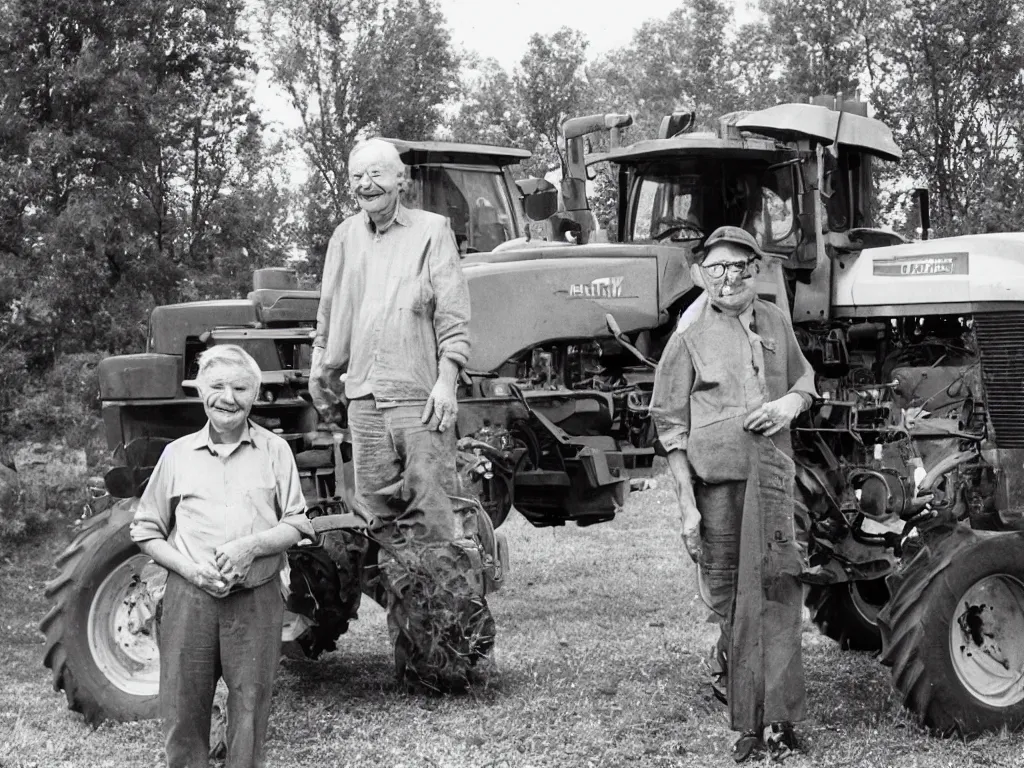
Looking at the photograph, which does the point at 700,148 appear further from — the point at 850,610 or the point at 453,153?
the point at 453,153

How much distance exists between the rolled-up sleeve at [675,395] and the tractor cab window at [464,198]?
611 cm

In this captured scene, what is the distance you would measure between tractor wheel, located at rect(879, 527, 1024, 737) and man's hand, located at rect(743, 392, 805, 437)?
107cm

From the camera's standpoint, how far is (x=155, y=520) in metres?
4.14

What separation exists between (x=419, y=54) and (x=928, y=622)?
23.4m

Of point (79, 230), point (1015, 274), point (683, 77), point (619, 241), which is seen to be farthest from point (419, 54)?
point (1015, 274)

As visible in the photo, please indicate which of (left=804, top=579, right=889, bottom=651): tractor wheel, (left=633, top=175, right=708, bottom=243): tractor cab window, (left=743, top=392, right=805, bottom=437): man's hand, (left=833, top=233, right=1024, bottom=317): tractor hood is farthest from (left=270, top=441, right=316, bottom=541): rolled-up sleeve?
(left=633, top=175, right=708, bottom=243): tractor cab window

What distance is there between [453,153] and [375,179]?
18.7ft

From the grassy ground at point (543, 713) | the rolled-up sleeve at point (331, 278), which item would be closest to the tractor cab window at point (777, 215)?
the grassy ground at point (543, 713)

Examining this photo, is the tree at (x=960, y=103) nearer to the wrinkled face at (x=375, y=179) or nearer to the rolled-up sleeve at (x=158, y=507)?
the wrinkled face at (x=375, y=179)

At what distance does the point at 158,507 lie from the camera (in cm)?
A: 416

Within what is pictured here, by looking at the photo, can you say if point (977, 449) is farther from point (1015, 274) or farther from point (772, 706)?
point (772, 706)

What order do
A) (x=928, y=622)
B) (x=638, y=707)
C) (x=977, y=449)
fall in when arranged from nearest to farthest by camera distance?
(x=928, y=622) < (x=638, y=707) < (x=977, y=449)

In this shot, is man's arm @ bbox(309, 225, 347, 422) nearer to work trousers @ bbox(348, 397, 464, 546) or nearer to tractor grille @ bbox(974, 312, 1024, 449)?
work trousers @ bbox(348, 397, 464, 546)

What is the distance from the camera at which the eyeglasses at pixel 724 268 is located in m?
5.30
